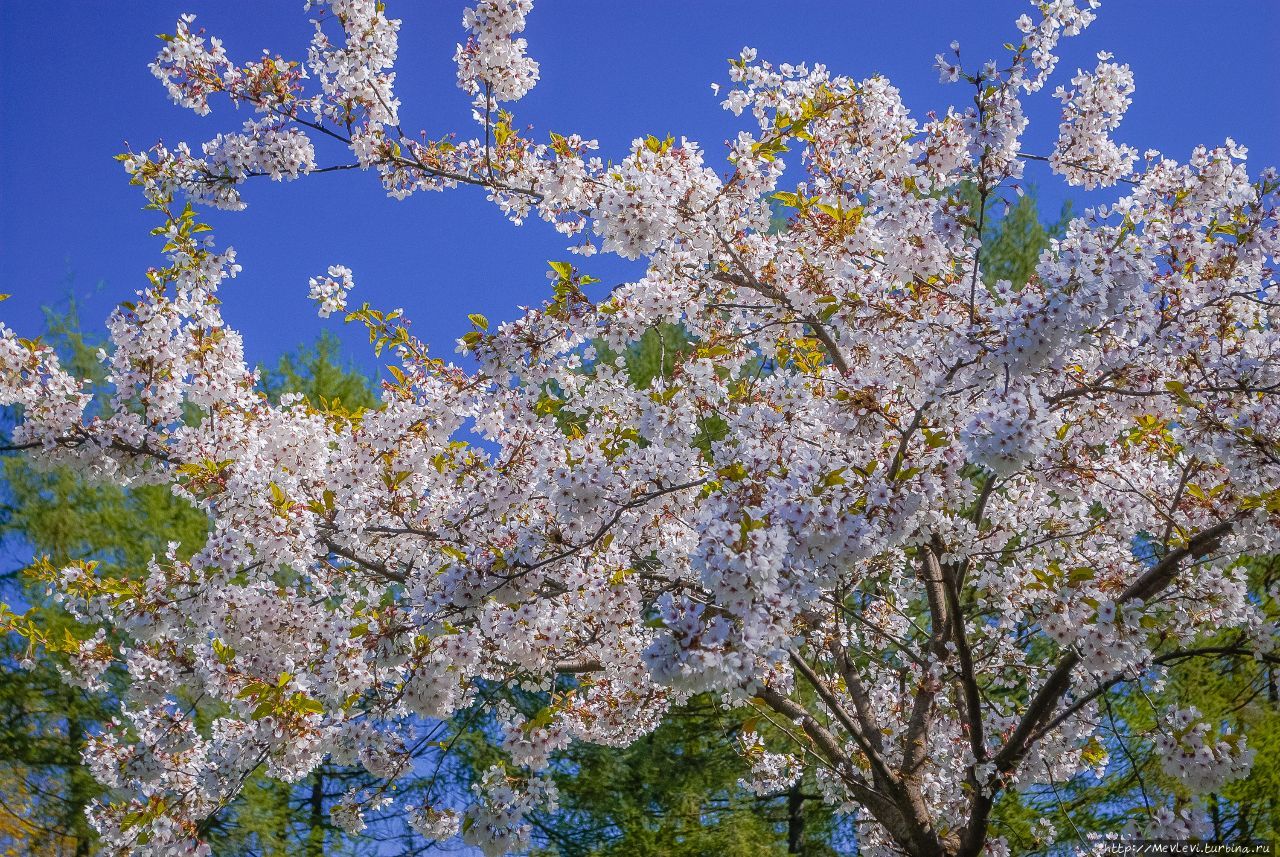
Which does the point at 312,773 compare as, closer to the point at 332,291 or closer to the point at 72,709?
the point at 72,709

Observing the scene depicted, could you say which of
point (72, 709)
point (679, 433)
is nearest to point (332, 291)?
point (679, 433)

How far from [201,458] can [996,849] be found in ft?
17.2

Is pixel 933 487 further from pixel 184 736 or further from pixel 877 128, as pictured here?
pixel 184 736

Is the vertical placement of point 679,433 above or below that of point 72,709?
below

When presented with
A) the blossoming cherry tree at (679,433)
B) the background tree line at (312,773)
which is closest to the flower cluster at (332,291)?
the blossoming cherry tree at (679,433)

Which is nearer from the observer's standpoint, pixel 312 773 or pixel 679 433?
pixel 679 433

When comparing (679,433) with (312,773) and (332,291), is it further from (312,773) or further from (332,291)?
(312,773)

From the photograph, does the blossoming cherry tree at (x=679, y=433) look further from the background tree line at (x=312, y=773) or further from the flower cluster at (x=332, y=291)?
the background tree line at (x=312, y=773)

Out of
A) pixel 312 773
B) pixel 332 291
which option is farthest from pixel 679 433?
pixel 312 773

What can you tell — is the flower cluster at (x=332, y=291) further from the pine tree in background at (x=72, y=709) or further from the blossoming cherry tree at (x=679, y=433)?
the pine tree in background at (x=72, y=709)

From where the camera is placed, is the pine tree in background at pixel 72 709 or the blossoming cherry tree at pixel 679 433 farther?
the pine tree in background at pixel 72 709

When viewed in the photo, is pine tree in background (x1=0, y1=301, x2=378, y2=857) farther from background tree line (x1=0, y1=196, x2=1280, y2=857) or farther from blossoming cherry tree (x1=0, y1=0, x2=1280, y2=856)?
blossoming cherry tree (x1=0, y1=0, x2=1280, y2=856)

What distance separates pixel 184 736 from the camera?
20.0 feet

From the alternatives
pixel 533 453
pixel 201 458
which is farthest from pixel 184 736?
pixel 533 453
